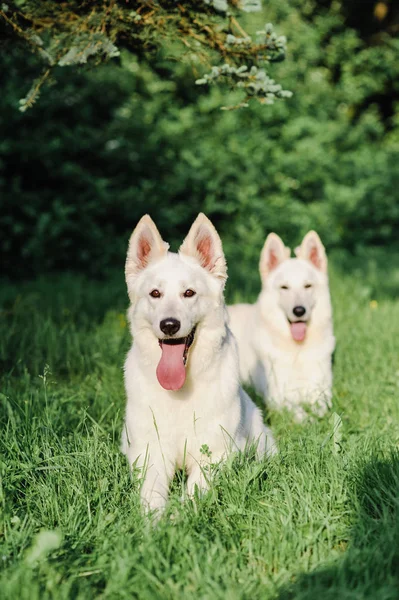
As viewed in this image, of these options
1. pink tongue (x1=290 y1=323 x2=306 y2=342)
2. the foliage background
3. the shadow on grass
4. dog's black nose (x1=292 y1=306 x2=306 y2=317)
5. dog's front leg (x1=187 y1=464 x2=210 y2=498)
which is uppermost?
the foliage background

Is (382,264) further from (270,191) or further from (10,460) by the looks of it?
(10,460)

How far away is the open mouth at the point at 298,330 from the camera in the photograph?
4.89 m

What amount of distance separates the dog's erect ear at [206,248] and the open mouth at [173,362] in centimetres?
36

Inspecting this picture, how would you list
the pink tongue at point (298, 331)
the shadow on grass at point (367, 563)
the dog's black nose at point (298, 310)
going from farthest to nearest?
the pink tongue at point (298, 331), the dog's black nose at point (298, 310), the shadow on grass at point (367, 563)

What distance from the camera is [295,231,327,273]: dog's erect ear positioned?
4.90 meters

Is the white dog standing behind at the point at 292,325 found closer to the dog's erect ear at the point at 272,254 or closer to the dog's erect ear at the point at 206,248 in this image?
the dog's erect ear at the point at 272,254

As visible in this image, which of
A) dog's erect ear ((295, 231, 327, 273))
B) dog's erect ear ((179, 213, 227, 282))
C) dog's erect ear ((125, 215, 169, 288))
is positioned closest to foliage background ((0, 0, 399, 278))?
dog's erect ear ((295, 231, 327, 273))

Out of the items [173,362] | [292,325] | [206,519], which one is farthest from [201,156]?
[206,519]

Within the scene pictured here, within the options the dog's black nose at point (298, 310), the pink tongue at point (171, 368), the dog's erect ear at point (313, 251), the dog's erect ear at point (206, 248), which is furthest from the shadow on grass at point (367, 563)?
the dog's erect ear at point (313, 251)

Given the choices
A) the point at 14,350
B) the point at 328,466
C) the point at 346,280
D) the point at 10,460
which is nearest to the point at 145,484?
the point at 10,460

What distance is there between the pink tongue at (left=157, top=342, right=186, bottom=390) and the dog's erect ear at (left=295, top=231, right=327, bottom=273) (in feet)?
7.42

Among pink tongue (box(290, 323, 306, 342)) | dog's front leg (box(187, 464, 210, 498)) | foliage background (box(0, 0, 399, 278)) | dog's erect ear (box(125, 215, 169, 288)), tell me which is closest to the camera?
dog's front leg (box(187, 464, 210, 498))

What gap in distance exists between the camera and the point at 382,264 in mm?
10203

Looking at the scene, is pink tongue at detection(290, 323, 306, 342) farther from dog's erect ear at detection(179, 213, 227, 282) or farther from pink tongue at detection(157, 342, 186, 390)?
pink tongue at detection(157, 342, 186, 390)
